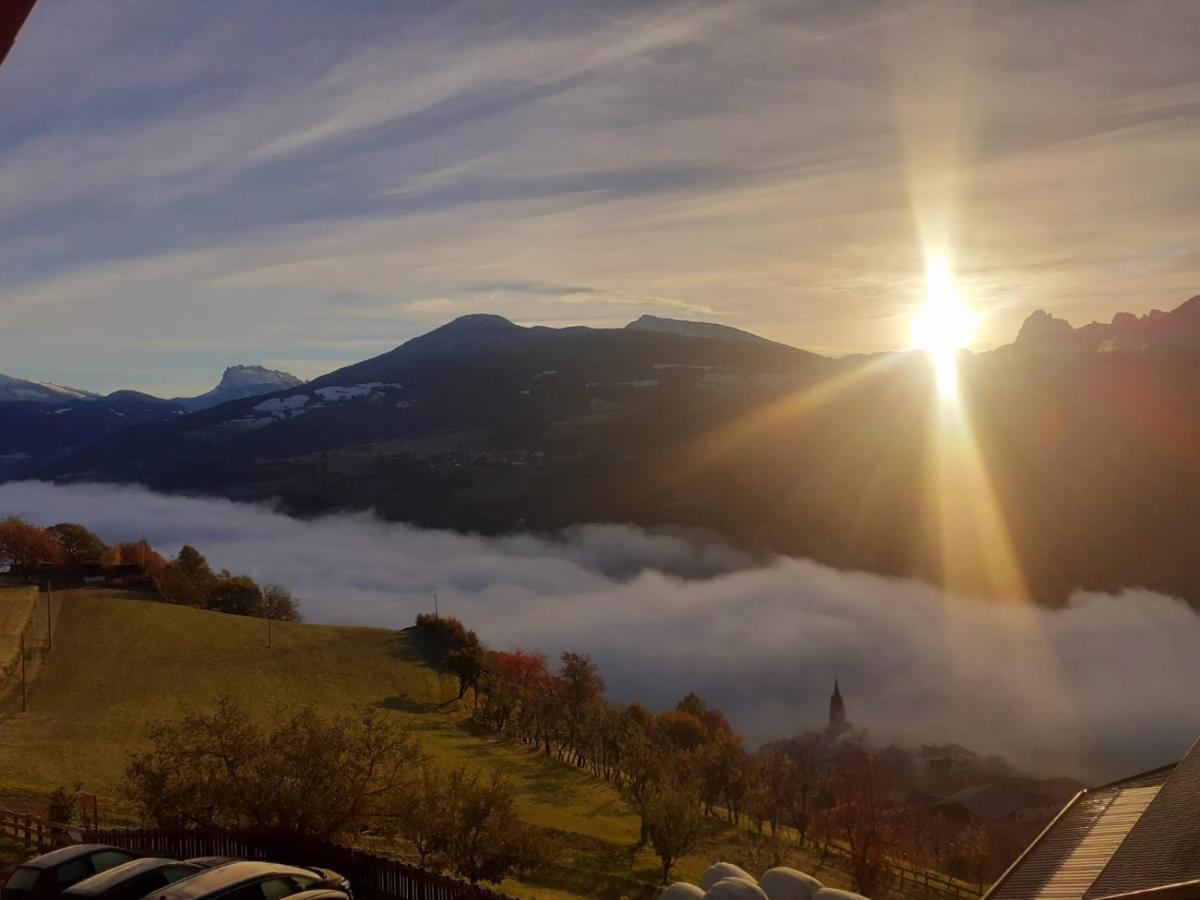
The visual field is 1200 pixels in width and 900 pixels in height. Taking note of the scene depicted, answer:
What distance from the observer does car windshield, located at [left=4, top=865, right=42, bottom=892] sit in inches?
739

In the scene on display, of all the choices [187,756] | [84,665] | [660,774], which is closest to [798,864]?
[660,774]

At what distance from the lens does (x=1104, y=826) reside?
28.7 meters

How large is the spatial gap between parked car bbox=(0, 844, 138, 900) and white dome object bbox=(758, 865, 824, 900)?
1677 centimetres

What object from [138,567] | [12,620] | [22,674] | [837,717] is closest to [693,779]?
[22,674]

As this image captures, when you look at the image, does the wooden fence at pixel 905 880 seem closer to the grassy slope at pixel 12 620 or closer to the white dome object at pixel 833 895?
the white dome object at pixel 833 895

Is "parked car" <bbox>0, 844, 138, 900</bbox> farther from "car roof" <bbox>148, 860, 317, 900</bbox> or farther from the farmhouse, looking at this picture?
the farmhouse

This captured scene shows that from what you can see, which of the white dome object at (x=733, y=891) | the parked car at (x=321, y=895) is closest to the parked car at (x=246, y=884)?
the parked car at (x=321, y=895)

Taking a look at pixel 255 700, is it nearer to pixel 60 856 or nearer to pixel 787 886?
pixel 60 856

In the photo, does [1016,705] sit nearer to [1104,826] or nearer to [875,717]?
[875,717]

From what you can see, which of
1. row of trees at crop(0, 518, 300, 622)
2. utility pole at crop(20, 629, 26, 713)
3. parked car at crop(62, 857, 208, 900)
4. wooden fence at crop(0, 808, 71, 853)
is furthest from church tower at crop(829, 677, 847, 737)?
parked car at crop(62, 857, 208, 900)

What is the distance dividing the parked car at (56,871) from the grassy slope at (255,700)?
15353 millimetres

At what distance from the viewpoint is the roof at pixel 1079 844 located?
24.0 metres

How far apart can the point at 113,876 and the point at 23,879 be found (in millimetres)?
2411

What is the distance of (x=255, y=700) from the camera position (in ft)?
217
